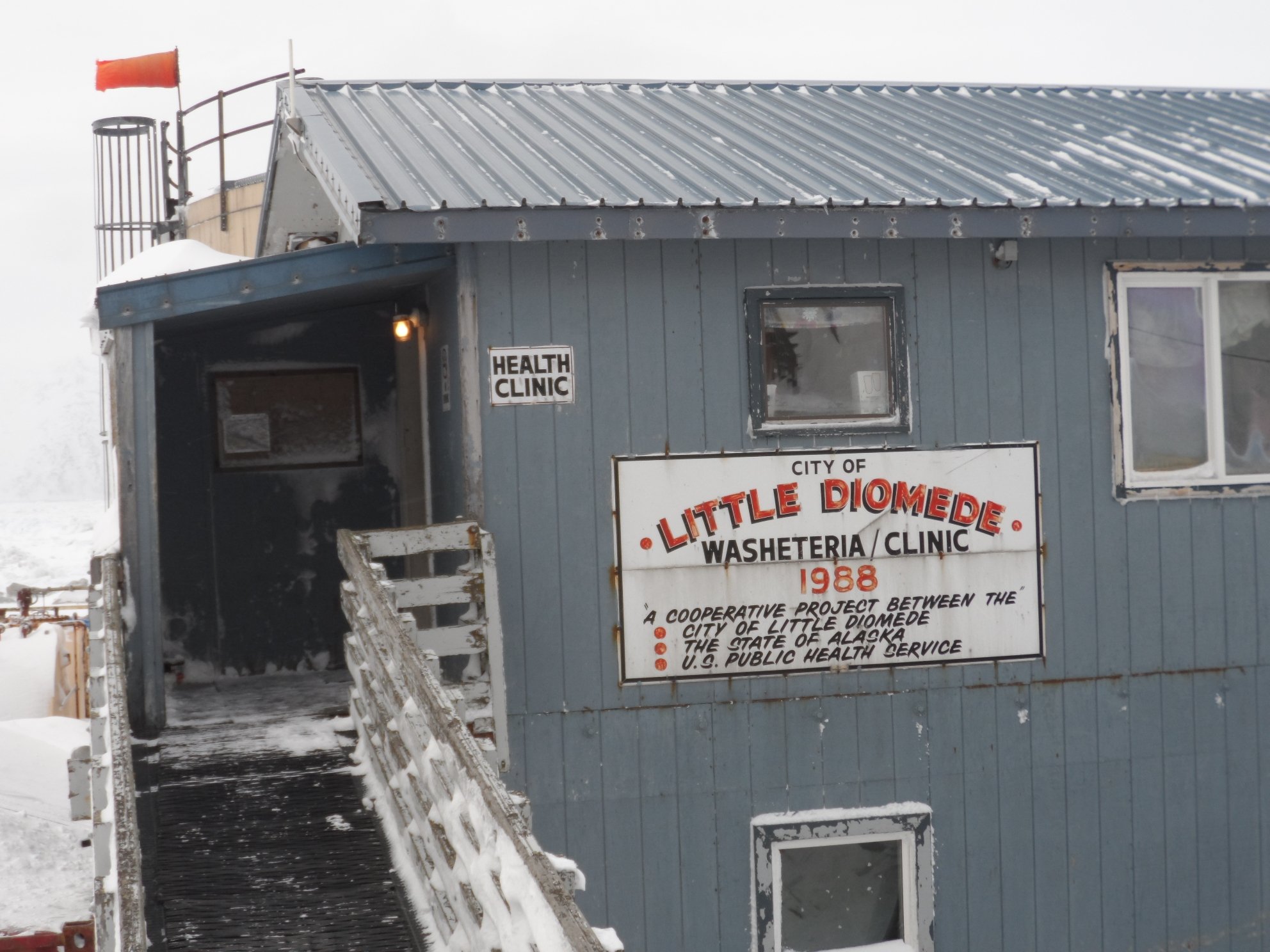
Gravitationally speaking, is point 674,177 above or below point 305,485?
above

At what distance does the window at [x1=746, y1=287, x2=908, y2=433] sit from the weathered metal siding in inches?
4.4

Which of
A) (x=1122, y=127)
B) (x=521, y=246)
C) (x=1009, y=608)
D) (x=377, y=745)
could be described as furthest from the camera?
(x=1122, y=127)

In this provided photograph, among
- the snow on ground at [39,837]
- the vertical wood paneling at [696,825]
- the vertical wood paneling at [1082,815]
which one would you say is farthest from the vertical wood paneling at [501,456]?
the snow on ground at [39,837]

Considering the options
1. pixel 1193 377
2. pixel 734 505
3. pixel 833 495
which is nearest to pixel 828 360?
pixel 833 495

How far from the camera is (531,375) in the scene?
7.62 metres

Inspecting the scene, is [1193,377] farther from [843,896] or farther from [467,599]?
[467,599]

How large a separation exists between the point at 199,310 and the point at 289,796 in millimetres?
2829

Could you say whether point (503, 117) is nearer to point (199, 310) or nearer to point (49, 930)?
point (199, 310)

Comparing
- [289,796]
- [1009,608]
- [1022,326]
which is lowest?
[289,796]

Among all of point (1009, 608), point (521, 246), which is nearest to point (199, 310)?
point (521, 246)

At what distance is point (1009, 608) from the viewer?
8.20 meters

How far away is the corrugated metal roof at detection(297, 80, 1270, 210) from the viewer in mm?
7645

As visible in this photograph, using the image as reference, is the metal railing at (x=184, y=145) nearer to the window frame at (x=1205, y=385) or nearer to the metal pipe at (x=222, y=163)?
the metal pipe at (x=222, y=163)

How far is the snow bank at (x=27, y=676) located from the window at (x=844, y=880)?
12370 mm
